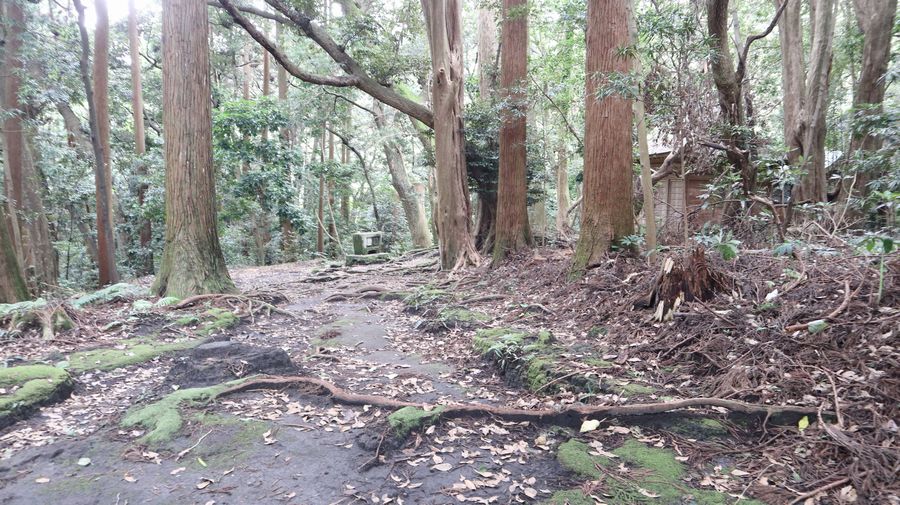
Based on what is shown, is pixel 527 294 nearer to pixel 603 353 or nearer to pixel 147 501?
pixel 603 353

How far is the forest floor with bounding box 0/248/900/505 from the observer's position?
2635 mm

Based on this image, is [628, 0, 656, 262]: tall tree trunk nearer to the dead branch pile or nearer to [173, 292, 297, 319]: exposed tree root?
the dead branch pile

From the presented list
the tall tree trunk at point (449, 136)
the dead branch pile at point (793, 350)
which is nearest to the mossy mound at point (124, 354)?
the dead branch pile at point (793, 350)

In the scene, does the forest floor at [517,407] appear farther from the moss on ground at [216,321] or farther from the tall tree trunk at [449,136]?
the tall tree trunk at [449,136]

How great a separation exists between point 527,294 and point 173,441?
5.04 m

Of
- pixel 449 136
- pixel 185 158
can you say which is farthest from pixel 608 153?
pixel 185 158

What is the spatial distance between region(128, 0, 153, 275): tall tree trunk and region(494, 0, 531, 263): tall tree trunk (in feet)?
33.7

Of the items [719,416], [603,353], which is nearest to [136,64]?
[603,353]

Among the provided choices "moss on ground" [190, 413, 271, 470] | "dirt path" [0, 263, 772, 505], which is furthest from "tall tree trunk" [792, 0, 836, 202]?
"moss on ground" [190, 413, 271, 470]

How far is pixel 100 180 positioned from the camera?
937cm

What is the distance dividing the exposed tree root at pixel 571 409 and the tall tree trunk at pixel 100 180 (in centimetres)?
771

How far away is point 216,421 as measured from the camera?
135 inches

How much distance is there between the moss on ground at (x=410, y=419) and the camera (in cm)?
326

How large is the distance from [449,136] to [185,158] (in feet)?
17.3
